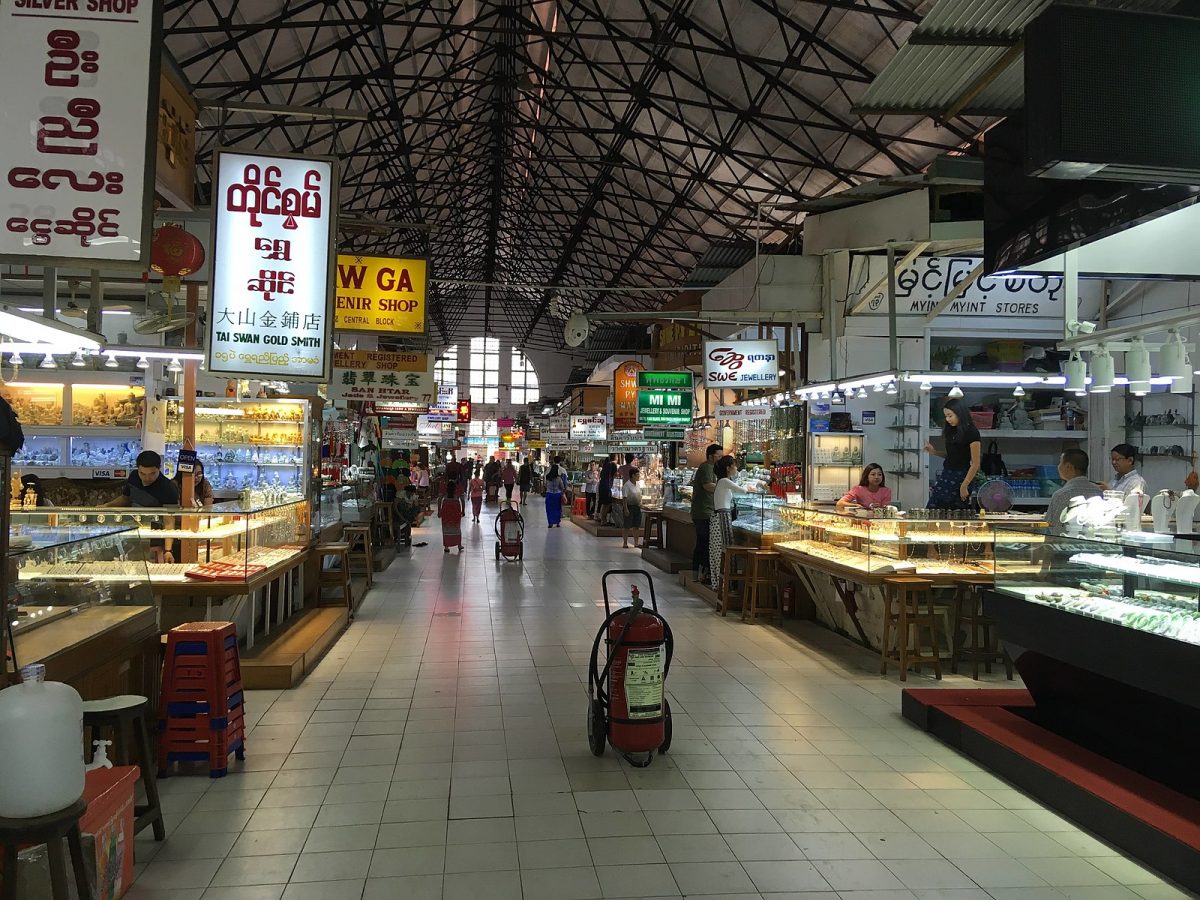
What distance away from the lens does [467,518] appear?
26062 millimetres

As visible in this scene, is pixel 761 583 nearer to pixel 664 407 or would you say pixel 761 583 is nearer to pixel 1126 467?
pixel 1126 467

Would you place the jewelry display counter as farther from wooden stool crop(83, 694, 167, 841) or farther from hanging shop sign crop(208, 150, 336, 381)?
hanging shop sign crop(208, 150, 336, 381)

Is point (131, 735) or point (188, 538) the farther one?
point (188, 538)

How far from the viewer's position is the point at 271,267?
18.8 ft

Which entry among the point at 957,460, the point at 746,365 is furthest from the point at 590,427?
the point at 957,460

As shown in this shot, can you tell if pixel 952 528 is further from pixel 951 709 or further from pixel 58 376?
pixel 58 376

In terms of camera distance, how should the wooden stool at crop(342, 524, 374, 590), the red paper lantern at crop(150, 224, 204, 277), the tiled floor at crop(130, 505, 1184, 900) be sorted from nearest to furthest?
the tiled floor at crop(130, 505, 1184, 900) → the red paper lantern at crop(150, 224, 204, 277) → the wooden stool at crop(342, 524, 374, 590)

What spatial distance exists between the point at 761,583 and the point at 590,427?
622 inches

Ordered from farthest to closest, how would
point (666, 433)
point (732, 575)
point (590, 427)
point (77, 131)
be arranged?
point (590, 427) → point (666, 433) → point (732, 575) → point (77, 131)

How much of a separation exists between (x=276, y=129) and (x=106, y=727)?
15.4 meters

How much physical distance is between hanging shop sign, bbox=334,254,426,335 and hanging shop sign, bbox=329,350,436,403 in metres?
3.82

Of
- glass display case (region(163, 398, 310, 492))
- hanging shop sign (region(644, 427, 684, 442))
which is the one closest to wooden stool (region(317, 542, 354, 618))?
glass display case (region(163, 398, 310, 492))

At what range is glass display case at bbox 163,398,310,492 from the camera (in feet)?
38.6

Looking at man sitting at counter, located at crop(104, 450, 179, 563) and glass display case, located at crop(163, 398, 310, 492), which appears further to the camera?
glass display case, located at crop(163, 398, 310, 492)
